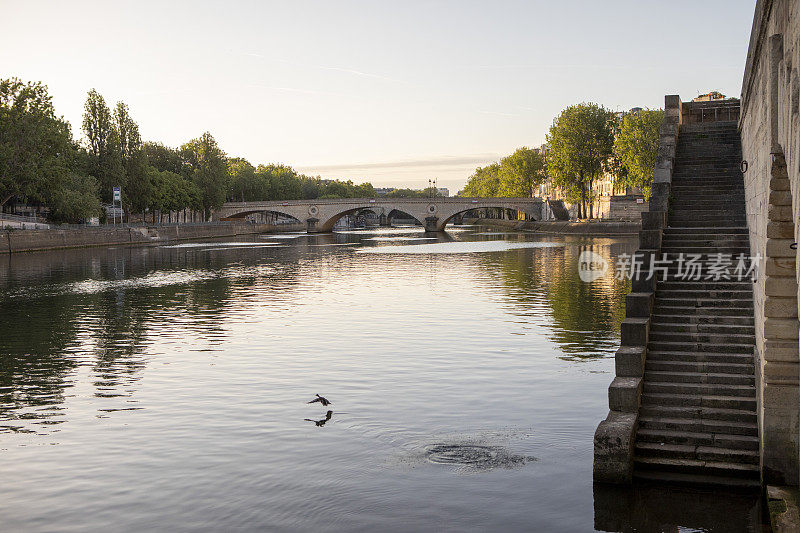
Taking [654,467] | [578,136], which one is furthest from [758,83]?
[578,136]

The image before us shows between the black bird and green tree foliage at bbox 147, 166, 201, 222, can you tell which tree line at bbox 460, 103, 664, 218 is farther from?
the black bird

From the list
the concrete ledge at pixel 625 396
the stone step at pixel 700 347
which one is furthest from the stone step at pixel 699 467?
the stone step at pixel 700 347

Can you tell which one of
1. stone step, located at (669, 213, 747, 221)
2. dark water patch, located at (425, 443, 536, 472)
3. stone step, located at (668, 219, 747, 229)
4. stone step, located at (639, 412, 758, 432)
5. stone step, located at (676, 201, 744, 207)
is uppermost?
stone step, located at (676, 201, 744, 207)

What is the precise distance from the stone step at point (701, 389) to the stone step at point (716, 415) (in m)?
0.34

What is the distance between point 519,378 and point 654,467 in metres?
7.16

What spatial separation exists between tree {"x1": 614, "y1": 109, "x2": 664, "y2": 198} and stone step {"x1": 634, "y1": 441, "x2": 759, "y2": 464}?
90278mm

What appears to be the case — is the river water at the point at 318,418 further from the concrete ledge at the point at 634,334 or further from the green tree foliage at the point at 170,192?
the green tree foliage at the point at 170,192

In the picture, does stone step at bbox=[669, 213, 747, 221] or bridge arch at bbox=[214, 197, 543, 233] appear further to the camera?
bridge arch at bbox=[214, 197, 543, 233]

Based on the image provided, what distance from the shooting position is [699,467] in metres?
12.7

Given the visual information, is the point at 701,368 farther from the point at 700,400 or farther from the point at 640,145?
the point at 640,145

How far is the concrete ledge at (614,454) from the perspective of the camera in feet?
41.2

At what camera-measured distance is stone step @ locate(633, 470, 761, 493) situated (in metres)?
12.4

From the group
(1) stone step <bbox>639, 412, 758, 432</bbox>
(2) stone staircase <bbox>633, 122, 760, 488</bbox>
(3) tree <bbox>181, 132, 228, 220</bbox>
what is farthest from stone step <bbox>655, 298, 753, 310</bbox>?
(3) tree <bbox>181, 132, 228, 220</bbox>

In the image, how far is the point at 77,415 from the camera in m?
17.0
